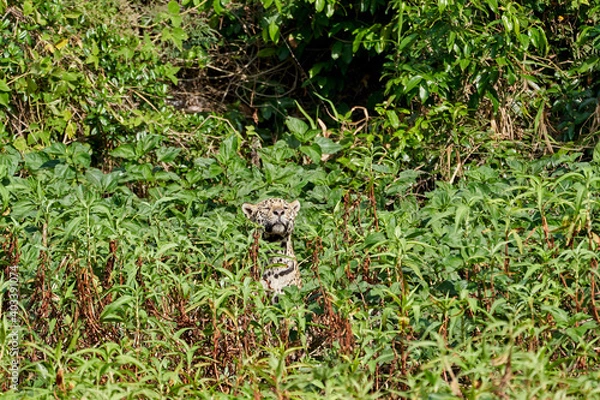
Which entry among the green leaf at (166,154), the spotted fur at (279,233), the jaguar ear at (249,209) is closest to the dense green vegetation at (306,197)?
the green leaf at (166,154)

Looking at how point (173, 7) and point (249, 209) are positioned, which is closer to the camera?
point (249, 209)

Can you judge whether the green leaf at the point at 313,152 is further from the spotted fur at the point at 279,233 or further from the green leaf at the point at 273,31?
the green leaf at the point at 273,31

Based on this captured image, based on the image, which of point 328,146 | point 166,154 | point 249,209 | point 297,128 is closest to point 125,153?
point 166,154

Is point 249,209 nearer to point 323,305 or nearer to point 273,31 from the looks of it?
point 323,305

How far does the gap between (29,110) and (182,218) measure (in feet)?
8.54

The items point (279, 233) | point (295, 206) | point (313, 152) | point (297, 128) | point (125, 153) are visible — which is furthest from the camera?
point (297, 128)

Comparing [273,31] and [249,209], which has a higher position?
[273,31]

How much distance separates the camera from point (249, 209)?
7.15 metres

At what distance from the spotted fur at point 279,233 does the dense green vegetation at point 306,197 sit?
14 cm

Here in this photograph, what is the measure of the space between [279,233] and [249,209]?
346 mm

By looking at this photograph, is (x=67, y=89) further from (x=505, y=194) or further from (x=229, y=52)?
(x=505, y=194)

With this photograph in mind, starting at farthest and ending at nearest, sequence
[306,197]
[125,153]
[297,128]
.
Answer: [297,128] → [125,153] → [306,197]

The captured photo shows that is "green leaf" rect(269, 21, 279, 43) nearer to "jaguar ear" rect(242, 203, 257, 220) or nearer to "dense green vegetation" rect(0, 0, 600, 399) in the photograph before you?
"dense green vegetation" rect(0, 0, 600, 399)

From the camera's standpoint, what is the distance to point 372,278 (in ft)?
19.5
